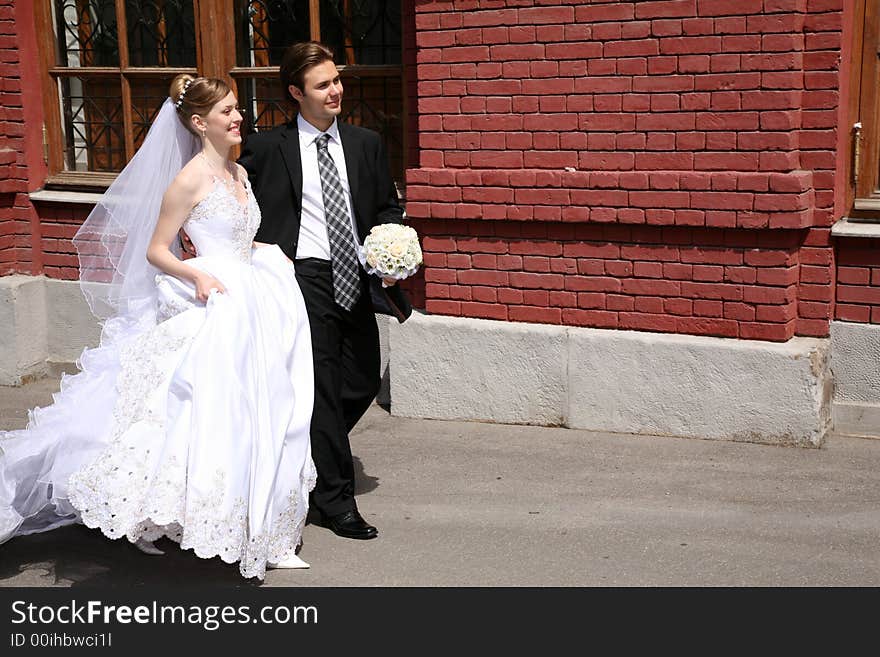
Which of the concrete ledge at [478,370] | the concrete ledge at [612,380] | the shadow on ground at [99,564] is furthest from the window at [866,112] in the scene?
the shadow on ground at [99,564]

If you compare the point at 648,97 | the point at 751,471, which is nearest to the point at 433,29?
the point at 648,97

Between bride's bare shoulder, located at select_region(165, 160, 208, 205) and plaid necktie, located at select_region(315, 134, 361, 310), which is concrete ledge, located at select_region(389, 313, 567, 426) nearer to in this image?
plaid necktie, located at select_region(315, 134, 361, 310)

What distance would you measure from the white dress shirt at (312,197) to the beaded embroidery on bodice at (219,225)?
1.07 feet

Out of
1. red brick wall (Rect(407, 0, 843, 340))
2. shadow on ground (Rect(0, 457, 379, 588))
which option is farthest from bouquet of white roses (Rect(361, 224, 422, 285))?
red brick wall (Rect(407, 0, 843, 340))

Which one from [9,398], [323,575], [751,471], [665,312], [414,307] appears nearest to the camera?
[323,575]

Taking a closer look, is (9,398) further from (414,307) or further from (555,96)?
(555,96)

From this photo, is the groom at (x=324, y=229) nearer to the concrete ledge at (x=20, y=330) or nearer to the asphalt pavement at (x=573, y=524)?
the asphalt pavement at (x=573, y=524)

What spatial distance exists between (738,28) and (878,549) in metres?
2.60

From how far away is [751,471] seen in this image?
5.68 meters

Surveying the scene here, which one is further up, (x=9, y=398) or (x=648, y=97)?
(x=648, y=97)

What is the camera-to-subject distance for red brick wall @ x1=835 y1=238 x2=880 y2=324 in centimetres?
596

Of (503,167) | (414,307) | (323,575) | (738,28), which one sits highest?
(738,28)

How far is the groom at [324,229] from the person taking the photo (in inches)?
200

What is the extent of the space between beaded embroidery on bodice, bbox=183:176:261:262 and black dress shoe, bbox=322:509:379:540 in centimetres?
121
